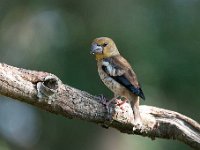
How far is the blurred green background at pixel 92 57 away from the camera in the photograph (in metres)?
13.3

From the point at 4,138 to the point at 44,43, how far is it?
1.69m

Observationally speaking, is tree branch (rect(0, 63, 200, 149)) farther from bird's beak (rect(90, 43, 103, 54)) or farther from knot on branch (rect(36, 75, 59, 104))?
bird's beak (rect(90, 43, 103, 54))

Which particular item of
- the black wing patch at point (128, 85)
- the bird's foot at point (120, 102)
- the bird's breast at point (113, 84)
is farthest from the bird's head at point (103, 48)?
the bird's foot at point (120, 102)

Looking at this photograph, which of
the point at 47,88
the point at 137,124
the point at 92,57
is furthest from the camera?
the point at 92,57

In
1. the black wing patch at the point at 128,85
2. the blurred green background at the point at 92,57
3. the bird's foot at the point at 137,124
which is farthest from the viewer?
the blurred green background at the point at 92,57

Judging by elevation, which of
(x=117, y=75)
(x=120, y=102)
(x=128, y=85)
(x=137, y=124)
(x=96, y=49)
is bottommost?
(x=137, y=124)

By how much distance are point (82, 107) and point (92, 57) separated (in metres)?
6.88

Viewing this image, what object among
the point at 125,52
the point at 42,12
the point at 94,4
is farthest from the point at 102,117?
the point at 42,12

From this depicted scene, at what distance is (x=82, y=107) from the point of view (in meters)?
6.69

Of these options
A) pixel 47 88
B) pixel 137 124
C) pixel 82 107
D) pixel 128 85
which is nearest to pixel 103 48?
pixel 128 85

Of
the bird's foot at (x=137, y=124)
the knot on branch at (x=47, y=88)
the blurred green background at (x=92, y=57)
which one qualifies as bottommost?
the knot on branch at (x=47, y=88)

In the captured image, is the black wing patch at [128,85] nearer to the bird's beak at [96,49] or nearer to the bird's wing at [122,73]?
the bird's wing at [122,73]

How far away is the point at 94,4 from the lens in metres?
15.1

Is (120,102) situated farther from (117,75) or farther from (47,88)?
(47,88)
